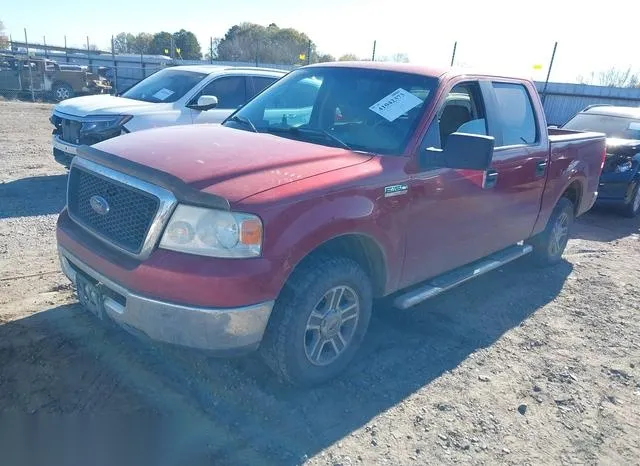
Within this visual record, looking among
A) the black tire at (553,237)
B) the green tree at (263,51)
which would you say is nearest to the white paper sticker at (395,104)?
the black tire at (553,237)

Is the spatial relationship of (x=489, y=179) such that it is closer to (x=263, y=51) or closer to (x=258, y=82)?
(x=258, y=82)

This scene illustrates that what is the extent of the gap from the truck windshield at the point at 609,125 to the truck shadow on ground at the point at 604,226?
1.34 metres

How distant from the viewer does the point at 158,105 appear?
8.13 metres

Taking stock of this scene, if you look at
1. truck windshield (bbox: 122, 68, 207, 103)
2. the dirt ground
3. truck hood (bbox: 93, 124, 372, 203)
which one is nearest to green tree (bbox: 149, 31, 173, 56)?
truck windshield (bbox: 122, 68, 207, 103)

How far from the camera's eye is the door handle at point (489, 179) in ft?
13.9

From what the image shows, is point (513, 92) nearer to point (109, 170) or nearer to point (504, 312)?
point (504, 312)

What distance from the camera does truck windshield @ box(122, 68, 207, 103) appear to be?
8469 mm

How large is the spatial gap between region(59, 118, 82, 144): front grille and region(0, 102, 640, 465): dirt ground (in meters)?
3.15

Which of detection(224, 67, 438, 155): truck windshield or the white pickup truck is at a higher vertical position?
detection(224, 67, 438, 155): truck windshield

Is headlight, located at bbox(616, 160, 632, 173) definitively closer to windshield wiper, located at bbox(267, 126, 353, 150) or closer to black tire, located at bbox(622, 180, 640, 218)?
black tire, located at bbox(622, 180, 640, 218)

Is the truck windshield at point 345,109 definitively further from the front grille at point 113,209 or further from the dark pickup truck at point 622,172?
the dark pickup truck at point 622,172

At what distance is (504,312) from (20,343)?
392 cm

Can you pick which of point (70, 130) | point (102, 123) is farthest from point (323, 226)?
point (70, 130)

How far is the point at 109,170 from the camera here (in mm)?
3225
